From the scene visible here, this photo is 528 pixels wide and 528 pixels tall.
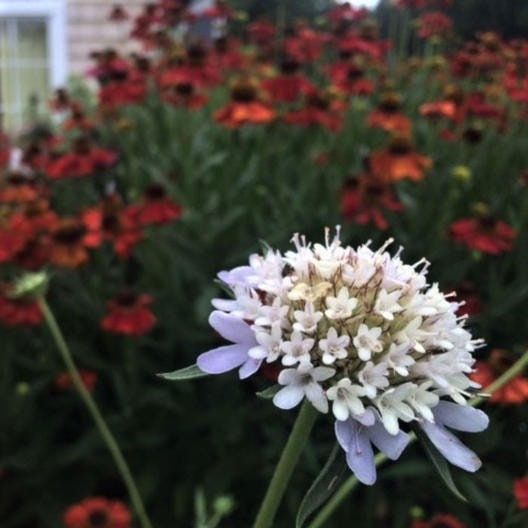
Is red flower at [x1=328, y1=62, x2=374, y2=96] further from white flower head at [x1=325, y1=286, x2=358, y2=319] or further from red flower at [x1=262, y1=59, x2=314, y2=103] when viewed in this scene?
white flower head at [x1=325, y1=286, x2=358, y2=319]

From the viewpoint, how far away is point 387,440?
52 cm

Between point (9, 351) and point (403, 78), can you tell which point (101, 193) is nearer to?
point (9, 351)

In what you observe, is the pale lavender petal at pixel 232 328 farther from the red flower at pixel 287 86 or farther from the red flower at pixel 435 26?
the red flower at pixel 435 26

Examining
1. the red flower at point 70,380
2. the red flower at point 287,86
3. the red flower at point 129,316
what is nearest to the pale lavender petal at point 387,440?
the red flower at point 129,316

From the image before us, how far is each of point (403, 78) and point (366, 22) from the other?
0.23 metres

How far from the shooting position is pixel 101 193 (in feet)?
8.02

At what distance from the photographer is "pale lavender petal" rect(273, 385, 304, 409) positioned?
0.50 m

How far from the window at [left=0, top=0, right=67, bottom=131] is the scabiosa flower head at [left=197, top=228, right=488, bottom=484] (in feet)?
16.9

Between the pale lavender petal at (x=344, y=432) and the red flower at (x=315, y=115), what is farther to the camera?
the red flower at (x=315, y=115)

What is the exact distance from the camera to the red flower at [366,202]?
1802 mm

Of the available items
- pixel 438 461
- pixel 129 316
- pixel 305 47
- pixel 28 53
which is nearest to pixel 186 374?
pixel 438 461

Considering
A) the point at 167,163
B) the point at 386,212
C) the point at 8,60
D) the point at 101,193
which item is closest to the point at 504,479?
the point at 386,212

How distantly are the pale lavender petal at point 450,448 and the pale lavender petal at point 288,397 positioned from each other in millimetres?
75

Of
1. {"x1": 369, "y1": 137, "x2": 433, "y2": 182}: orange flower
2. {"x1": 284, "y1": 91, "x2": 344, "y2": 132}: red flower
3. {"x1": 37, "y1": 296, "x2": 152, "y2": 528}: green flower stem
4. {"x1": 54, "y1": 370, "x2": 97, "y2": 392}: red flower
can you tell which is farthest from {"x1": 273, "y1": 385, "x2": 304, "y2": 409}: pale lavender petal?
{"x1": 284, "y1": 91, "x2": 344, "y2": 132}: red flower
